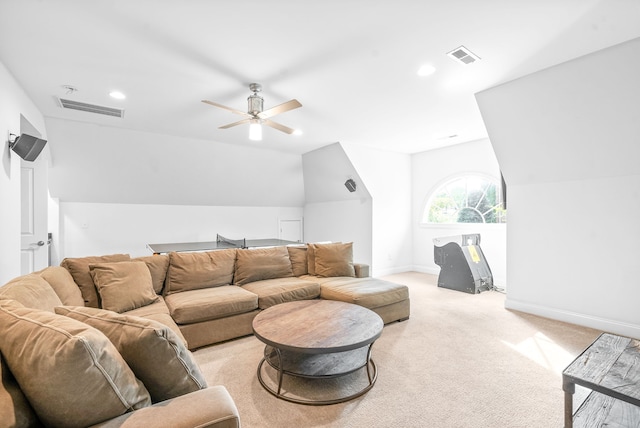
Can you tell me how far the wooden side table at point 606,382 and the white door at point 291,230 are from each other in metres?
5.92

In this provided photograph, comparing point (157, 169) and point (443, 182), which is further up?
point (157, 169)

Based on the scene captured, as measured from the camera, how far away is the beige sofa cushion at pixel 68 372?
923mm

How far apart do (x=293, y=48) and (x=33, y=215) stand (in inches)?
166

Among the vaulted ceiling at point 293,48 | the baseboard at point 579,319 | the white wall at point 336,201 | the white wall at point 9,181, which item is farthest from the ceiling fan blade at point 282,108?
the baseboard at point 579,319

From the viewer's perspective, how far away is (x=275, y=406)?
1.99 meters

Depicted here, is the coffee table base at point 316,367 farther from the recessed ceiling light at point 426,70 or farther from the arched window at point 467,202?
the arched window at point 467,202

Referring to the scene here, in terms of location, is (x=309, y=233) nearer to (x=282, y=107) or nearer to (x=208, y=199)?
(x=208, y=199)

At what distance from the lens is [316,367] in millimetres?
2277

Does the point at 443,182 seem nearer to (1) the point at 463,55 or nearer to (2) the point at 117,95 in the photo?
(1) the point at 463,55

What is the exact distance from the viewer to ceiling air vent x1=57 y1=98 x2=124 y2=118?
11.4 feet

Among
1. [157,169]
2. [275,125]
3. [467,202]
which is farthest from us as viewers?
[467,202]

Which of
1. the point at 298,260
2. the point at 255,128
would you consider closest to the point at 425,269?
A: the point at 298,260

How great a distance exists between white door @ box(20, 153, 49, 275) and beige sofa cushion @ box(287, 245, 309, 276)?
10.9ft

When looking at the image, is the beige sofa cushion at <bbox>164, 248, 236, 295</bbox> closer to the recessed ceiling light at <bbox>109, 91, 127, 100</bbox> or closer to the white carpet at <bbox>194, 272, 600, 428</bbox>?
the white carpet at <bbox>194, 272, 600, 428</bbox>
